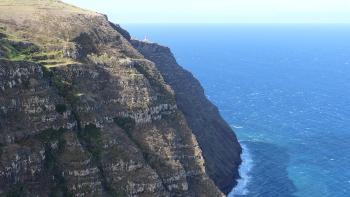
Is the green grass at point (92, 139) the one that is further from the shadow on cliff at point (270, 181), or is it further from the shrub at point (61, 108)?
the shadow on cliff at point (270, 181)

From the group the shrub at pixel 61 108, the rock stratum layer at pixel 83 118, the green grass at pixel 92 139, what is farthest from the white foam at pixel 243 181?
the shrub at pixel 61 108

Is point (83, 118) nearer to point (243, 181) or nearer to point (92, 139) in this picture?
point (92, 139)

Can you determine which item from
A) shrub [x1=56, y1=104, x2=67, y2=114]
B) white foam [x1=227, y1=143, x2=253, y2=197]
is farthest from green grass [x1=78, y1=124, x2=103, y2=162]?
white foam [x1=227, y1=143, x2=253, y2=197]

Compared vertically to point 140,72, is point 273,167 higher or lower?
lower

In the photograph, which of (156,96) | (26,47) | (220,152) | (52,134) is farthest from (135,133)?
(220,152)

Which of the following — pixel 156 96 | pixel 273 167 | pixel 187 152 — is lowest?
pixel 273 167

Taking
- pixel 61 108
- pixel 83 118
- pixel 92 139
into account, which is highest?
pixel 61 108

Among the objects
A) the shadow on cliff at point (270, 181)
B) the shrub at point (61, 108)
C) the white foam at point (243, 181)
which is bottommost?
the white foam at point (243, 181)

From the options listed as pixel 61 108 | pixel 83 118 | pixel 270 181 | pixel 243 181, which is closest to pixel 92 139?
pixel 83 118

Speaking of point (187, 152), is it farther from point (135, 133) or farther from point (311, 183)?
point (311, 183)
